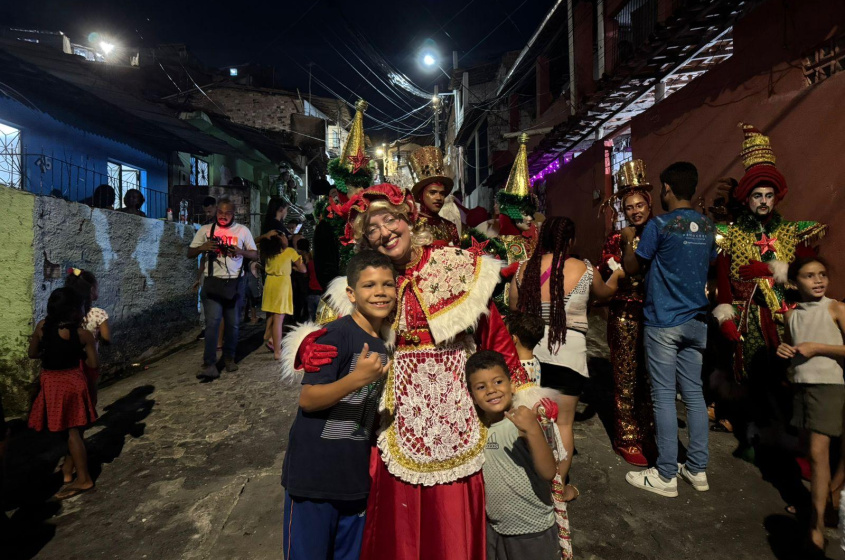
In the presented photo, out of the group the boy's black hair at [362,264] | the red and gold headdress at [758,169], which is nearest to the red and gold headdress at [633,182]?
the red and gold headdress at [758,169]

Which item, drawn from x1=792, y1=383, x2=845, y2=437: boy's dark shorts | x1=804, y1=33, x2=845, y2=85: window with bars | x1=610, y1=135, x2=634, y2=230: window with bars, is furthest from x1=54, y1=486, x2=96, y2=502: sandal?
x1=610, y1=135, x2=634, y2=230: window with bars

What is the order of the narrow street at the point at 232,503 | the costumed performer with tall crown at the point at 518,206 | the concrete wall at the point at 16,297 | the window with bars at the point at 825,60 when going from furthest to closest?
the costumed performer with tall crown at the point at 518,206 → the concrete wall at the point at 16,297 → the window with bars at the point at 825,60 → the narrow street at the point at 232,503

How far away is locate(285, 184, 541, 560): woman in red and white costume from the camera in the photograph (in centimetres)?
178

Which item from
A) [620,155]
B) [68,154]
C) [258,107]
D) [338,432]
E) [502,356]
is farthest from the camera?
[258,107]

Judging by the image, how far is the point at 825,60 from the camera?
12.6ft

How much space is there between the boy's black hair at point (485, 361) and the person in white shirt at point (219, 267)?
4689 mm

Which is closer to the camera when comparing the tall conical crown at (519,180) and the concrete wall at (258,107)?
the tall conical crown at (519,180)

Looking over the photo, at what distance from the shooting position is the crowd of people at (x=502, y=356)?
172 cm

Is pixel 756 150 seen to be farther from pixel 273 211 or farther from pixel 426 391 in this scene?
pixel 273 211

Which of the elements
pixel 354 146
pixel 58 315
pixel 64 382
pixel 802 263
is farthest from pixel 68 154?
pixel 802 263

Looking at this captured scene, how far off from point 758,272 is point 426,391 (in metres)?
3.34

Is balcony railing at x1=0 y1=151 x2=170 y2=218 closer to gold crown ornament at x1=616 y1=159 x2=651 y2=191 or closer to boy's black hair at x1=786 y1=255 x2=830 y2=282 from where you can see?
gold crown ornament at x1=616 y1=159 x2=651 y2=191

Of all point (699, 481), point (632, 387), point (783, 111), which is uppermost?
point (783, 111)

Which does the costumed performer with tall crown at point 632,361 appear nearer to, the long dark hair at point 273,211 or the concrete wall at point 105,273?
the long dark hair at point 273,211
